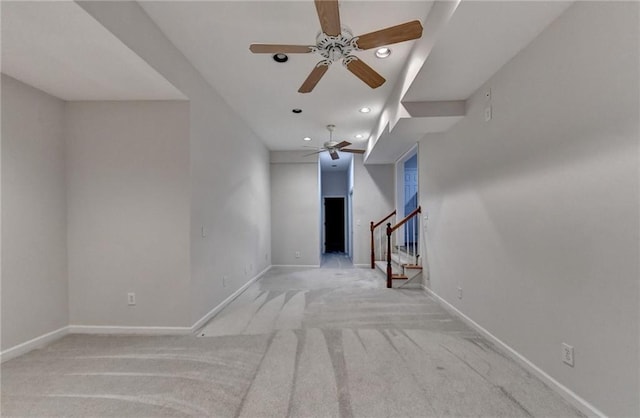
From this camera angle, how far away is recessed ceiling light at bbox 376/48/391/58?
8.70ft

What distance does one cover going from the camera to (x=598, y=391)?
1588 mm

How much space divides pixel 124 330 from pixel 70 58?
2598 mm

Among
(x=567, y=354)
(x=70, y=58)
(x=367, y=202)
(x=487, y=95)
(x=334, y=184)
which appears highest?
(x=70, y=58)

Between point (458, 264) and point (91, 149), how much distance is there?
431 centimetres

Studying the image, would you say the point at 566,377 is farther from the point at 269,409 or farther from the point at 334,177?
the point at 334,177

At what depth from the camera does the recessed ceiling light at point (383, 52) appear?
8.70ft

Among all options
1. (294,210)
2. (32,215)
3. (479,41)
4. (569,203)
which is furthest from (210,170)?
(294,210)

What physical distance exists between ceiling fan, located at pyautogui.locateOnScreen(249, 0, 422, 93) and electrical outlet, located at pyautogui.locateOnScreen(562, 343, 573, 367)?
2.23 metres

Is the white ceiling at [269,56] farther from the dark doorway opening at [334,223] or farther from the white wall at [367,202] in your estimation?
the dark doorway opening at [334,223]

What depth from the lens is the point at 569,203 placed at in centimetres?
178

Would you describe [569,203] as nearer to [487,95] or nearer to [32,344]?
[487,95]

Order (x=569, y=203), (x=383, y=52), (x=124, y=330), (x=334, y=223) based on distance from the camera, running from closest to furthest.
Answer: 1. (x=569, y=203)
2. (x=383, y=52)
3. (x=124, y=330)
4. (x=334, y=223)

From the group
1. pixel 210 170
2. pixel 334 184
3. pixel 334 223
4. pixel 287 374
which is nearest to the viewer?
pixel 287 374

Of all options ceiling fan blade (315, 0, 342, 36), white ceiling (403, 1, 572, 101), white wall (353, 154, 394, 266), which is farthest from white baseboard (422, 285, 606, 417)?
white wall (353, 154, 394, 266)
